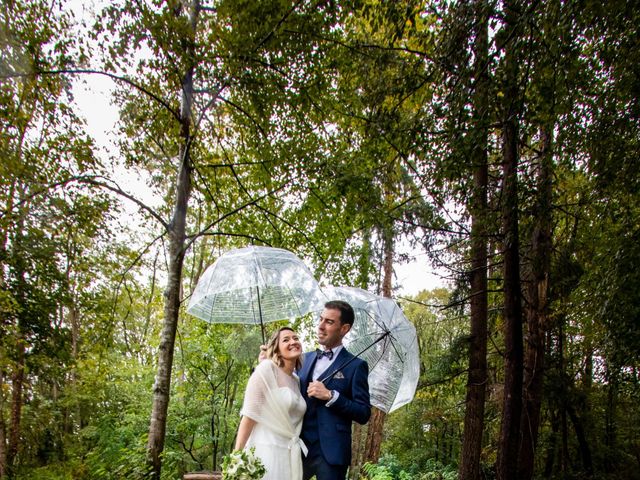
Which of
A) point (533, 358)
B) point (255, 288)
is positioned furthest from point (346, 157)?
point (533, 358)

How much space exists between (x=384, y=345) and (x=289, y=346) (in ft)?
3.02

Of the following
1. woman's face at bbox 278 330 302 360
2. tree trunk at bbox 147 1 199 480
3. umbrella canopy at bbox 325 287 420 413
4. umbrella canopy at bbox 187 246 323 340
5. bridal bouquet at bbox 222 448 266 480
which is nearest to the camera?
bridal bouquet at bbox 222 448 266 480

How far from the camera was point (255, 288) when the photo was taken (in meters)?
4.03

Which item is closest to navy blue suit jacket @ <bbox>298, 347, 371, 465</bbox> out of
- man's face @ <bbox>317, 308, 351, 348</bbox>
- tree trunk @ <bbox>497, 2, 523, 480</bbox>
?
man's face @ <bbox>317, 308, 351, 348</bbox>

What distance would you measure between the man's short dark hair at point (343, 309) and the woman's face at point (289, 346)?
35 centimetres

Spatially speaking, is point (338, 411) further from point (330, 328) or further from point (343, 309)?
point (343, 309)

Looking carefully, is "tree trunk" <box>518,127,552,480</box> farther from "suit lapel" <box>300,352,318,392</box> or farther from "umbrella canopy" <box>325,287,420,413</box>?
"suit lapel" <box>300,352,318,392</box>

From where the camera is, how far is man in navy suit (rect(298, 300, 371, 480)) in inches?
112

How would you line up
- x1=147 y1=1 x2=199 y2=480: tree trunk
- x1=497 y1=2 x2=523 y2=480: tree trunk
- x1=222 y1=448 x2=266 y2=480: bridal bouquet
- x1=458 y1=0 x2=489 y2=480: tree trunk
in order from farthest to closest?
x1=458 y1=0 x2=489 y2=480: tree trunk
x1=147 y1=1 x2=199 y2=480: tree trunk
x1=497 y1=2 x2=523 y2=480: tree trunk
x1=222 y1=448 x2=266 y2=480: bridal bouquet

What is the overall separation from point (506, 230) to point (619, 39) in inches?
86.4

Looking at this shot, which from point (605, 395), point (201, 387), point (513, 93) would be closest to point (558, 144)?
point (513, 93)

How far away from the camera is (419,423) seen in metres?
17.2

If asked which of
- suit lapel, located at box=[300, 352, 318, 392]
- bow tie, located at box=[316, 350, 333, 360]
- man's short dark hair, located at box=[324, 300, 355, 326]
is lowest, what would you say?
suit lapel, located at box=[300, 352, 318, 392]

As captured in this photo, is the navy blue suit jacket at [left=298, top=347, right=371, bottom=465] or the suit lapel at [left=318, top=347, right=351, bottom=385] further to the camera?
the suit lapel at [left=318, top=347, right=351, bottom=385]
